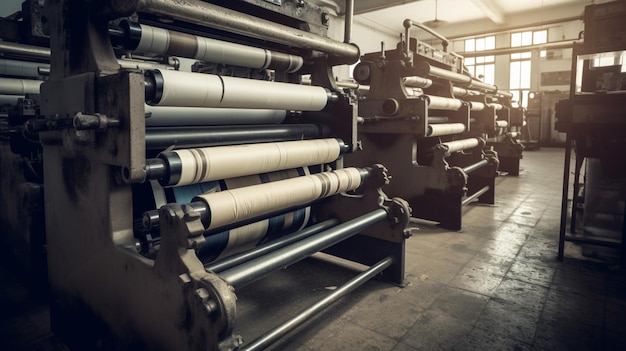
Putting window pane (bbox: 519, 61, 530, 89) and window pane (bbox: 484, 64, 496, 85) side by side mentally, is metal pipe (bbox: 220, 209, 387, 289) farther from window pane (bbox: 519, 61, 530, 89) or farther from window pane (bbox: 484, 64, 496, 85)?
window pane (bbox: 484, 64, 496, 85)

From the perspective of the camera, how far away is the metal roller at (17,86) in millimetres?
2400

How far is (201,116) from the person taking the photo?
170 centimetres

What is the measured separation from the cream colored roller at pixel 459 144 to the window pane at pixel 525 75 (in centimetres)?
1183

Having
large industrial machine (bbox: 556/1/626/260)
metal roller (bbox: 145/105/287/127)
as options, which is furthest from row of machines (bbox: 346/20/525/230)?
metal roller (bbox: 145/105/287/127)

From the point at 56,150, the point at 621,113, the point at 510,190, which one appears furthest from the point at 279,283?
the point at 510,190

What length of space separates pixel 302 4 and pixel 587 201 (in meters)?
2.72

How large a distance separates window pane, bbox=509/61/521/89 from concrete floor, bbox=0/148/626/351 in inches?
525

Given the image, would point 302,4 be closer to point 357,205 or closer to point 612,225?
point 357,205

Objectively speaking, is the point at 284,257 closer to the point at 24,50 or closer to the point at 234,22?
the point at 234,22

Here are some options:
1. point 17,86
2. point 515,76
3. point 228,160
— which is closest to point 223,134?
point 228,160

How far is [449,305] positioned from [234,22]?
1.65 meters

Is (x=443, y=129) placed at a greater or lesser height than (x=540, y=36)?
lesser

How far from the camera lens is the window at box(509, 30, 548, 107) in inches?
559

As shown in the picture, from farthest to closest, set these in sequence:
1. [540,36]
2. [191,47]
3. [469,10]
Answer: [540,36] < [469,10] < [191,47]
